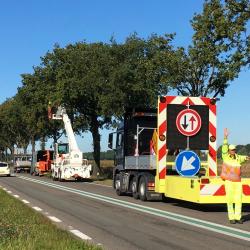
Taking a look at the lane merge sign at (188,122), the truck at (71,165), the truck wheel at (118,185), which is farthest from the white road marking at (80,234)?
the truck at (71,165)

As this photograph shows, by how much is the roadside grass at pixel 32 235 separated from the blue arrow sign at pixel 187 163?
512 cm

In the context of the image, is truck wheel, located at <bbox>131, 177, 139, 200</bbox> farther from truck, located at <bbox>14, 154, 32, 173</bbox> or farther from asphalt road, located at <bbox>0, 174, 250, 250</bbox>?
truck, located at <bbox>14, 154, 32, 173</bbox>

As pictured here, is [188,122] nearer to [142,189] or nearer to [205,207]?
[205,207]

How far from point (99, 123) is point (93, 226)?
3583 cm

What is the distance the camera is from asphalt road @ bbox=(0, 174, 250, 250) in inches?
402

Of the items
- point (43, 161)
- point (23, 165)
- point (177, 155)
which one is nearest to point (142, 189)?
point (177, 155)

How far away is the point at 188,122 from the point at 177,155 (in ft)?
3.66

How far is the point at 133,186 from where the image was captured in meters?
21.6

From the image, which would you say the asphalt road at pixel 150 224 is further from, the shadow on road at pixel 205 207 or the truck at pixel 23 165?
the truck at pixel 23 165

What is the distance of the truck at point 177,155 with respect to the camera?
1577 cm

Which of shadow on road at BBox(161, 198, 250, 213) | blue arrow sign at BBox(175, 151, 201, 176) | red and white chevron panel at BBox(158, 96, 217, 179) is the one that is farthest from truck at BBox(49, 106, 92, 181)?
blue arrow sign at BBox(175, 151, 201, 176)

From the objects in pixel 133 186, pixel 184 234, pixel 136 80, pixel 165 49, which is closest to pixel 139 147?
pixel 133 186

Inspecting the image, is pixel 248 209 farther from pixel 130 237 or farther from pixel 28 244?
pixel 28 244

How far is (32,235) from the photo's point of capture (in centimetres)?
1004
